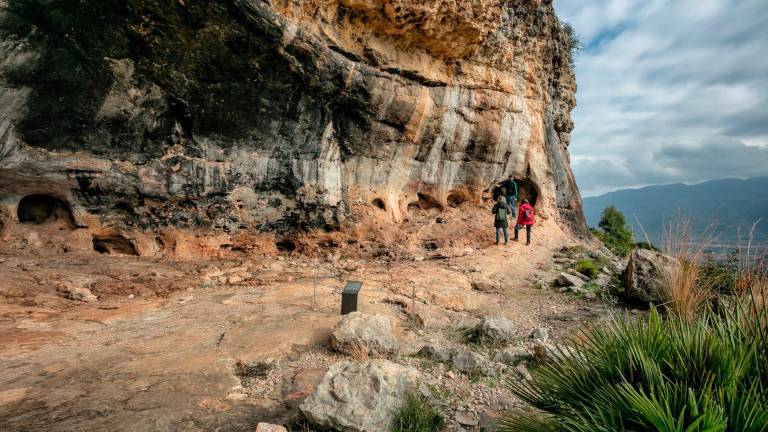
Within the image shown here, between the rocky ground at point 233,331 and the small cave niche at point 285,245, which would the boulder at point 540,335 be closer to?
the rocky ground at point 233,331

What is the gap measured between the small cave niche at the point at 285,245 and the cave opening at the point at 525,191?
860cm

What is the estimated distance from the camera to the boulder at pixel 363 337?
5086 millimetres

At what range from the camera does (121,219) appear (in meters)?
9.92

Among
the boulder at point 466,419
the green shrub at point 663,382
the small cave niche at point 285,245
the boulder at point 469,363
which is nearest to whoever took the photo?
the green shrub at point 663,382

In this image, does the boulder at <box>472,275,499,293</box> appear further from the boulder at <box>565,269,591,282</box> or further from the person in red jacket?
the person in red jacket

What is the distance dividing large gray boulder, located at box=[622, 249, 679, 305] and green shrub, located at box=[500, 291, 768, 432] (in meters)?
5.07

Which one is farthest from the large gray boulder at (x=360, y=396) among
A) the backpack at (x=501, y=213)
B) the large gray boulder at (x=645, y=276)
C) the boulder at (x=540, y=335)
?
the backpack at (x=501, y=213)

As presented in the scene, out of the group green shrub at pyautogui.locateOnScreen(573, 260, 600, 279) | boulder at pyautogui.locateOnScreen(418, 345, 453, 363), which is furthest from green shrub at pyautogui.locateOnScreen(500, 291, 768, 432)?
green shrub at pyautogui.locateOnScreen(573, 260, 600, 279)

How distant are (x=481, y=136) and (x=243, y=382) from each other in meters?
12.5

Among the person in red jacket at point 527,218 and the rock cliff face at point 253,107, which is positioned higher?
the rock cliff face at point 253,107

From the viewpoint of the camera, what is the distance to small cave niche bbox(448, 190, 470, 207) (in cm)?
1541

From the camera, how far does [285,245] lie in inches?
466

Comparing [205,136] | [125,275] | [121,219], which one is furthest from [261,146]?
[125,275]

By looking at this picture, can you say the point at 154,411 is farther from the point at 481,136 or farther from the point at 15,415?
the point at 481,136
